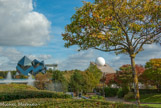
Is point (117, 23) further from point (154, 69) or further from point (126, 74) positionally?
point (126, 74)

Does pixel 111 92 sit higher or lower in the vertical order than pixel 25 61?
lower

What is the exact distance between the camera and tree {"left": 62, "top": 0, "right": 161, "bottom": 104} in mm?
7547

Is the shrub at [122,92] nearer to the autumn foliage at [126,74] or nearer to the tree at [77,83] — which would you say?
the autumn foliage at [126,74]

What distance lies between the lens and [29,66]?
52.5 m

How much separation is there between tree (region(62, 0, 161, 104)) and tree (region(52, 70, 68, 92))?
17.4 meters

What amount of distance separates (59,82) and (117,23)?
62.9ft

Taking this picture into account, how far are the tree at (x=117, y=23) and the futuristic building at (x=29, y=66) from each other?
45140mm

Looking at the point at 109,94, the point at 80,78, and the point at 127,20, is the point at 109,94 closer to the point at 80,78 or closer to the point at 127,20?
the point at 80,78

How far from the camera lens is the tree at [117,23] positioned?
24.8 ft

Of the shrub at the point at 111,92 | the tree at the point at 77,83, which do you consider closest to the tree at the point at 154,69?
the shrub at the point at 111,92

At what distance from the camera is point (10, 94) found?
33.8 ft

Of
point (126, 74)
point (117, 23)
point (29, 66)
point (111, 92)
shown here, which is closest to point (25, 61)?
point (29, 66)

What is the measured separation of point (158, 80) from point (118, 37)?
692 inches

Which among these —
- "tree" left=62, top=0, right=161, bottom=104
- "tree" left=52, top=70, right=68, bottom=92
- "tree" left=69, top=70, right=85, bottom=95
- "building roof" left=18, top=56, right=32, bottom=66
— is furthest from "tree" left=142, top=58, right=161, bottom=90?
"building roof" left=18, top=56, right=32, bottom=66
